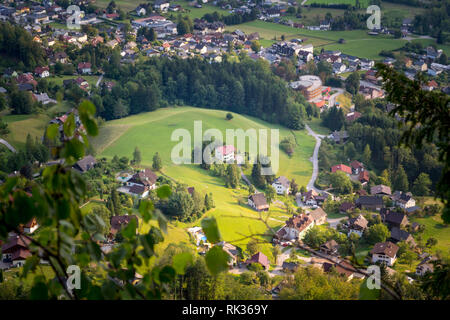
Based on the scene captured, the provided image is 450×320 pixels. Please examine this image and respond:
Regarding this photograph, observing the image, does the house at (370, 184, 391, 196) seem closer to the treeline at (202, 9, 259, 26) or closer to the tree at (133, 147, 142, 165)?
the tree at (133, 147, 142, 165)

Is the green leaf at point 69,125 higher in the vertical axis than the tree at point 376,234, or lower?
higher

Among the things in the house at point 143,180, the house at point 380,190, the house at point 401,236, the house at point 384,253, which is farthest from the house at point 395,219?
the house at point 143,180

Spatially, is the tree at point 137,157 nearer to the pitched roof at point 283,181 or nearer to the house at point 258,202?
the house at point 258,202

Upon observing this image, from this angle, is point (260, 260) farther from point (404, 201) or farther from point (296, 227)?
point (404, 201)

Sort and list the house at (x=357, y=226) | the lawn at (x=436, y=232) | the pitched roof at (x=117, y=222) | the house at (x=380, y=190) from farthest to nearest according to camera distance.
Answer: the house at (x=380, y=190) → the house at (x=357, y=226) → the lawn at (x=436, y=232) → the pitched roof at (x=117, y=222)

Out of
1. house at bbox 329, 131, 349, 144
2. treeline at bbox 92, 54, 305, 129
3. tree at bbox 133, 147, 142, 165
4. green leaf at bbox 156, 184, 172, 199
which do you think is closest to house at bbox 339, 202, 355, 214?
house at bbox 329, 131, 349, 144

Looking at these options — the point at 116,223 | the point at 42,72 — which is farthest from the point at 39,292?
the point at 42,72
